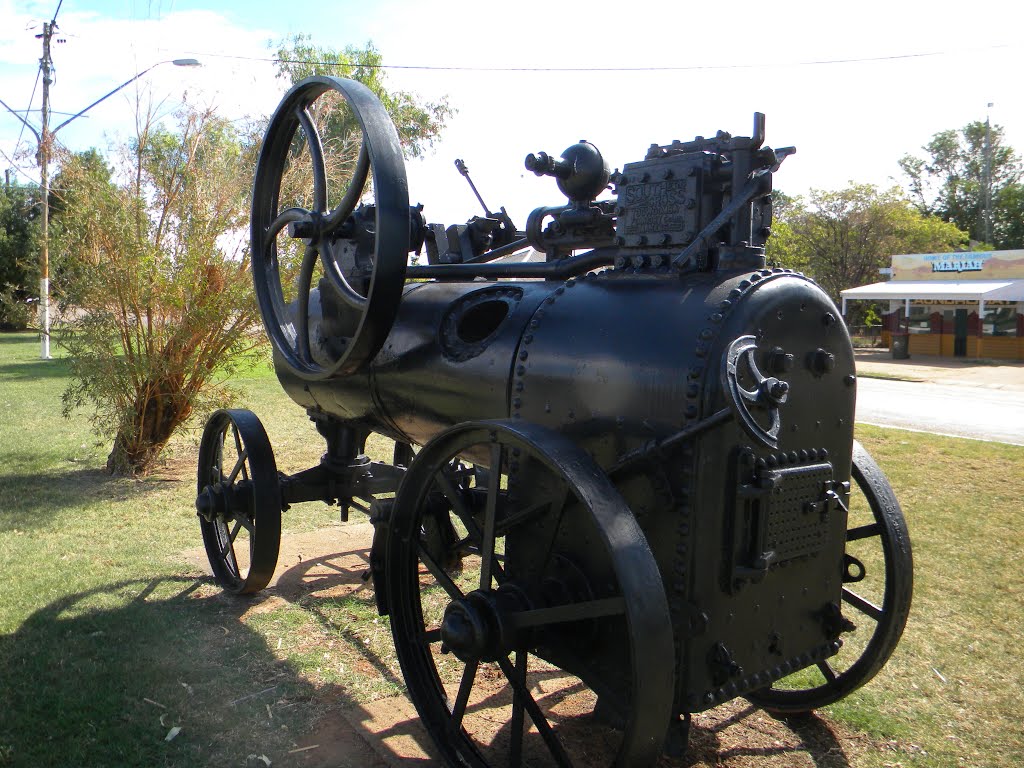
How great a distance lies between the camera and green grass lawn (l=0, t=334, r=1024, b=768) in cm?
326

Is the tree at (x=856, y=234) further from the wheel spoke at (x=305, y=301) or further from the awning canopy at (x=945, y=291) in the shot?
the wheel spoke at (x=305, y=301)

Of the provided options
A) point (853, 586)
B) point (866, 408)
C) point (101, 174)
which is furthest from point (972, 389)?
point (101, 174)

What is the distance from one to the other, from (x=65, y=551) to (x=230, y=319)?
2.70 meters

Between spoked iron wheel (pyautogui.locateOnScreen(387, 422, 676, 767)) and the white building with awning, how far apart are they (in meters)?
24.6

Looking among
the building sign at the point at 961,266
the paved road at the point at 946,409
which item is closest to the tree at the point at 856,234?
the building sign at the point at 961,266

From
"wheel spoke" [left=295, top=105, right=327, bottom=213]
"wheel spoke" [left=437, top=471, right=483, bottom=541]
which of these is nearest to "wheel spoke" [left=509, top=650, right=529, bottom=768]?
"wheel spoke" [left=437, top=471, right=483, bottom=541]

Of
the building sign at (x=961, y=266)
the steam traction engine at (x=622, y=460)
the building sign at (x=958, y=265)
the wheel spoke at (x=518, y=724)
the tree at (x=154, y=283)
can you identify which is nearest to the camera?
the steam traction engine at (x=622, y=460)

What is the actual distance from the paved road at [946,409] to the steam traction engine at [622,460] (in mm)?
8079

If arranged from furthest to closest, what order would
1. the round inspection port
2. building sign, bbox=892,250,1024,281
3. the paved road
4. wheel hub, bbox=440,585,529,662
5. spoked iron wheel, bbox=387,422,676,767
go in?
building sign, bbox=892,250,1024,281 < the paved road < the round inspection port < wheel hub, bbox=440,585,529,662 < spoked iron wheel, bbox=387,422,676,767

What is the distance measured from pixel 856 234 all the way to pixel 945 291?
28.3ft

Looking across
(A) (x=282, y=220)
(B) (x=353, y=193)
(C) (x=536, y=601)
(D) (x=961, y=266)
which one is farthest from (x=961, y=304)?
(C) (x=536, y=601)

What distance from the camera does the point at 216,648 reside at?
406 centimetres

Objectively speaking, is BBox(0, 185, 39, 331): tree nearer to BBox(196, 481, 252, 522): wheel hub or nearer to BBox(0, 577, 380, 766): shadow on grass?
BBox(196, 481, 252, 522): wheel hub

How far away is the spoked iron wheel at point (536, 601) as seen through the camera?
2186 millimetres
